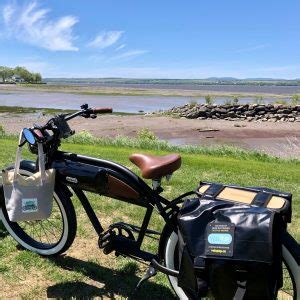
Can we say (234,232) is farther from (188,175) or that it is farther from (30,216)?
(188,175)

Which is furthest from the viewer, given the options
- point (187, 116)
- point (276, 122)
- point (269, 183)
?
point (187, 116)

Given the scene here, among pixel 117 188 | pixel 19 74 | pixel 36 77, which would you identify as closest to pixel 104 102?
pixel 117 188

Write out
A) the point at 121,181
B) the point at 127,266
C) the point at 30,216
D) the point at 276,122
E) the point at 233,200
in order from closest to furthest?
the point at 233,200 → the point at 121,181 → the point at 30,216 → the point at 127,266 → the point at 276,122

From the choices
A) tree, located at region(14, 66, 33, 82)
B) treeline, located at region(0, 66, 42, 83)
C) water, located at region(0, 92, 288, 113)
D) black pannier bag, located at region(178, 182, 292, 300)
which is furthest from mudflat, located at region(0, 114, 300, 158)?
treeline, located at region(0, 66, 42, 83)

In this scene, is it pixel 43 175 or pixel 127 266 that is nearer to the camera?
pixel 43 175

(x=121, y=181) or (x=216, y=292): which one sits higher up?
(x=121, y=181)

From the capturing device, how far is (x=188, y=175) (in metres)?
8.88

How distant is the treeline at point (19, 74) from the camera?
184375 mm

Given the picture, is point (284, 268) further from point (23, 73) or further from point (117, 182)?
point (23, 73)

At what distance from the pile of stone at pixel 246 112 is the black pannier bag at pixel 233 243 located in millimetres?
34736

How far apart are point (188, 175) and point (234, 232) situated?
592cm

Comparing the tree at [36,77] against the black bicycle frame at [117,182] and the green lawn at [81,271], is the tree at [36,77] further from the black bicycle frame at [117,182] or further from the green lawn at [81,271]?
the black bicycle frame at [117,182]

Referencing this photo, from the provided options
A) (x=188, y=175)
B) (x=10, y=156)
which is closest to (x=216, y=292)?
(x=188, y=175)

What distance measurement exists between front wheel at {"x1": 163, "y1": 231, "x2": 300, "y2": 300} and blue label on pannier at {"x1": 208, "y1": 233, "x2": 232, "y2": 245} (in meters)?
0.42
